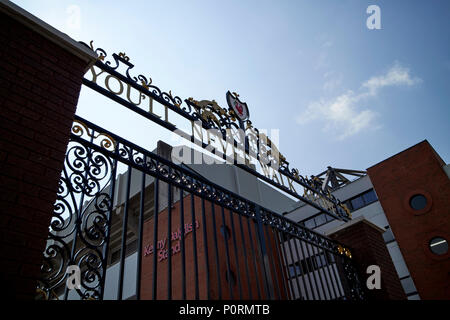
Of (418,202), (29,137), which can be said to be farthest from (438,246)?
Answer: (29,137)

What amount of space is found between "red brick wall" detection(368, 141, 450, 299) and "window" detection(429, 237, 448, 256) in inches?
9.3

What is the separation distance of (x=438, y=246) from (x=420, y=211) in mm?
2194

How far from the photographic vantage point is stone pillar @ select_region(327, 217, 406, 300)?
678cm

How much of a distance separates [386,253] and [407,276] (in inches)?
610

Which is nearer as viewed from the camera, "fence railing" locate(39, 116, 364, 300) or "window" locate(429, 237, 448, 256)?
"fence railing" locate(39, 116, 364, 300)

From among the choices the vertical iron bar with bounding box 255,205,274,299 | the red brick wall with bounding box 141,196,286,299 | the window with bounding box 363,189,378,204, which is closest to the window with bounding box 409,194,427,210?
the window with bounding box 363,189,378,204

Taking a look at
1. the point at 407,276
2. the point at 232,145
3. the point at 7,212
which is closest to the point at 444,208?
the point at 407,276

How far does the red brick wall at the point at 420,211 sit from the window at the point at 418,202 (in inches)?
9.0

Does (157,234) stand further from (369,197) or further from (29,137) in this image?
(369,197)

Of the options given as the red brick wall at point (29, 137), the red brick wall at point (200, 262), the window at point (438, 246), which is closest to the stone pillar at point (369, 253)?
the red brick wall at point (200, 262)

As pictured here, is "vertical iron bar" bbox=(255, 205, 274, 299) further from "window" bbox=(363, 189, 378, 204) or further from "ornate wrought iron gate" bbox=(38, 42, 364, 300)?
"window" bbox=(363, 189, 378, 204)

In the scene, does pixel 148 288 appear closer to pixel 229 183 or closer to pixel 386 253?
pixel 229 183

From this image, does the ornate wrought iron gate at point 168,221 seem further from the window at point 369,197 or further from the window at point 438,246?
the window at point 369,197

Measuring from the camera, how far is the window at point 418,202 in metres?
20.3
